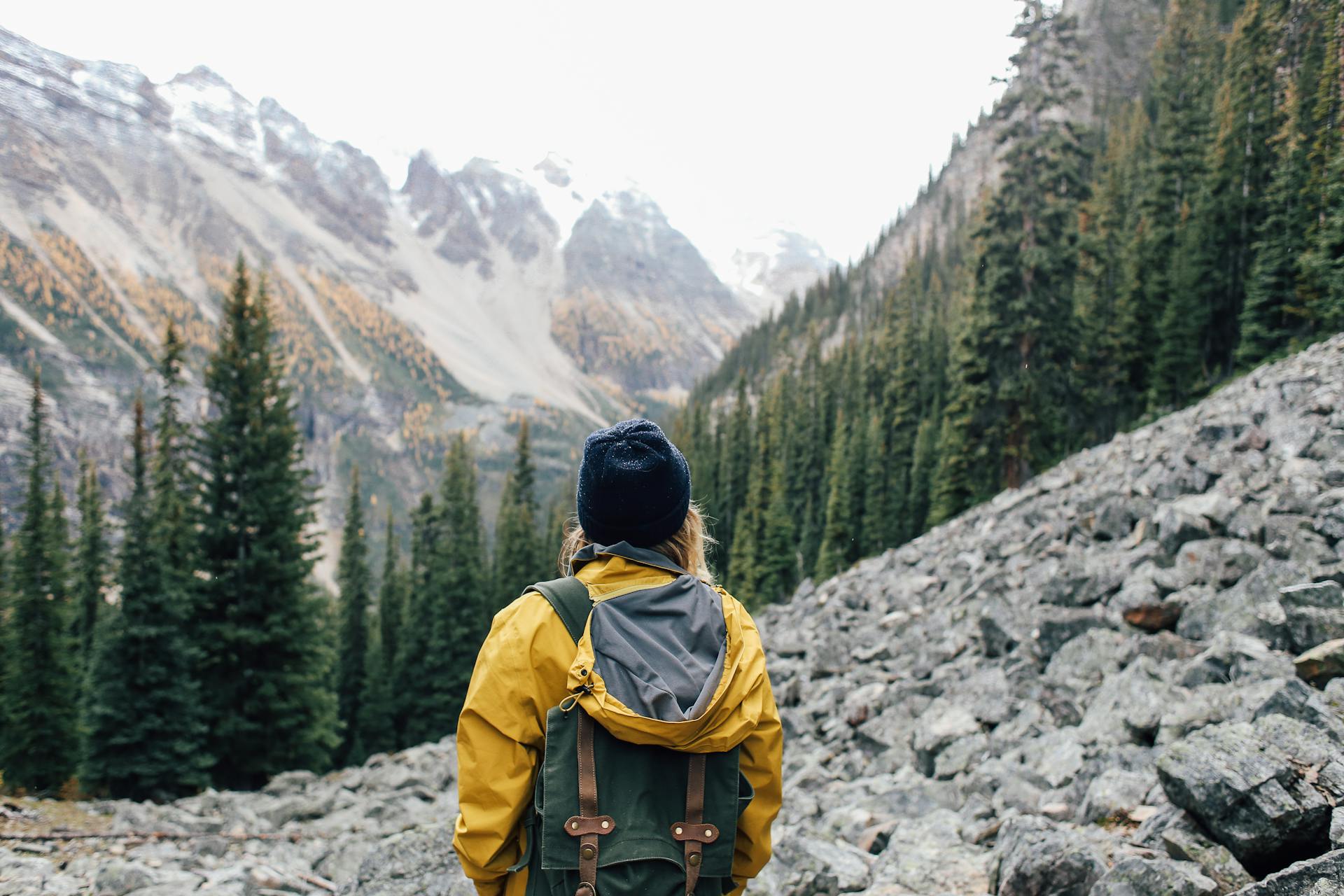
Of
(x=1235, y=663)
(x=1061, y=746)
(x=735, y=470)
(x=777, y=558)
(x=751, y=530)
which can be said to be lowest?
(x=777, y=558)

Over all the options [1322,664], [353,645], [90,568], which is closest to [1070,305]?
[1322,664]

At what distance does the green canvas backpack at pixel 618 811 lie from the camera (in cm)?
221

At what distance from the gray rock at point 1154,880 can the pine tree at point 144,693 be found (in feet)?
48.5

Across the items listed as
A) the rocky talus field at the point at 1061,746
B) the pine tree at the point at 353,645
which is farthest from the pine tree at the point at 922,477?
the rocky talus field at the point at 1061,746

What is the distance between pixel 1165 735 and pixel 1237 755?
1.75 m

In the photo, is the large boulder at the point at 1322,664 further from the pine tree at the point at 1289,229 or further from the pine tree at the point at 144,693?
the pine tree at the point at 1289,229

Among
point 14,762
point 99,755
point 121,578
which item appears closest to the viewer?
point 99,755

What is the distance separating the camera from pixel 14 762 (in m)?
20.2

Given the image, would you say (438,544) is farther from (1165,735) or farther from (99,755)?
(1165,735)

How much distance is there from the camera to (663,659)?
232 cm

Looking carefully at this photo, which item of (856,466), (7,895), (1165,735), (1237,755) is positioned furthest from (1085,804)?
(856,466)

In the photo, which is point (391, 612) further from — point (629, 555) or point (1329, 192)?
point (1329, 192)

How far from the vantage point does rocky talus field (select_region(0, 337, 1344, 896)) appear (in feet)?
11.9

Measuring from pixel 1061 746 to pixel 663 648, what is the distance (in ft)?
16.0
